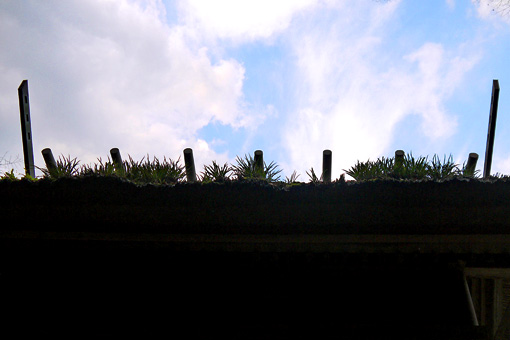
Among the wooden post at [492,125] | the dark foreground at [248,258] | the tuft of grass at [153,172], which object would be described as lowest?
the dark foreground at [248,258]

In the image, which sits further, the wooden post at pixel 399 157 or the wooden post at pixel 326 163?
the wooden post at pixel 326 163

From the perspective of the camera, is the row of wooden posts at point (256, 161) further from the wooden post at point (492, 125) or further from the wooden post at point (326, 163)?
the wooden post at point (492, 125)

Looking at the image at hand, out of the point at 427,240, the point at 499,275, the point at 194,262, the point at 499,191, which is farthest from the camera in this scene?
the point at 194,262

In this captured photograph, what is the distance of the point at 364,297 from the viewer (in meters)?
2.91

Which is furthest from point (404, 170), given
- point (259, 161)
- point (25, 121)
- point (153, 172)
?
point (25, 121)

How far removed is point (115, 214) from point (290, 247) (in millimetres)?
1249

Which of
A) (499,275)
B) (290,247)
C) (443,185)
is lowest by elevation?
(499,275)

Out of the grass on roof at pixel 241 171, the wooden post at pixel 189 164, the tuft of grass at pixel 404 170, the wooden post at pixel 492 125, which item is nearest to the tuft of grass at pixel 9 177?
the grass on roof at pixel 241 171

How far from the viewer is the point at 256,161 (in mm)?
2695

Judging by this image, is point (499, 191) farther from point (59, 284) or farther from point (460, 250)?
point (59, 284)

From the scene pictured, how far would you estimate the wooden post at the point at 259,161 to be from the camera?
2.59 m

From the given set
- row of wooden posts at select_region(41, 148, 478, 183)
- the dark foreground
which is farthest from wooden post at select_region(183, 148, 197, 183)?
the dark foreground

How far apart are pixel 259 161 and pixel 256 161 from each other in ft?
0.13

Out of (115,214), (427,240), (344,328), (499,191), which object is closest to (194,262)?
(115,214)
